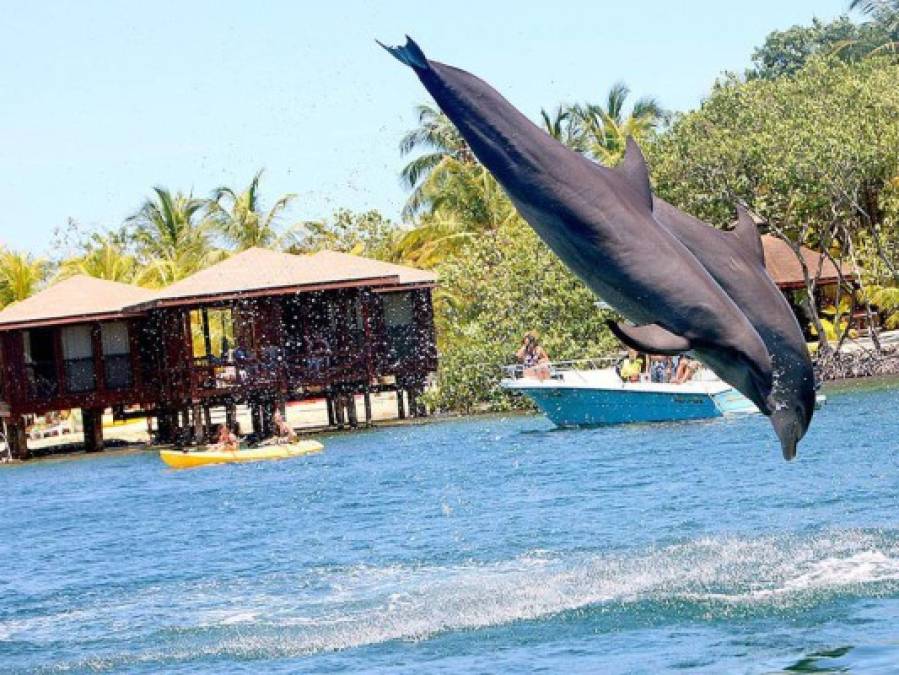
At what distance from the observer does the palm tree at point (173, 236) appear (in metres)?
65.2

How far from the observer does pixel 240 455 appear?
40.3m

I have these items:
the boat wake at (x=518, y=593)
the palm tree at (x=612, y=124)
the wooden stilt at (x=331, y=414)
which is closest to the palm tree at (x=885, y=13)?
the palm tree at (x=612, y=124)

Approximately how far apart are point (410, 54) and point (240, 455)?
3266 cm

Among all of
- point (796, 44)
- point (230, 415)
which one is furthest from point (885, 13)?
point (230, 415)

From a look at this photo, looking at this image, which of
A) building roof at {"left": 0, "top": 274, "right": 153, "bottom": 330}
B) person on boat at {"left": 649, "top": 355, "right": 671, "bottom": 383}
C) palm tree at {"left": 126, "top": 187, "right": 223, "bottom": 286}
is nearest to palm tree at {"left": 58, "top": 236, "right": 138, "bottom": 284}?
palm tree at {"left": 126, "top": 187, "right": 223, "bottom": 286}

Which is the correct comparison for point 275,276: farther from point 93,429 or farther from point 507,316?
point 93,429

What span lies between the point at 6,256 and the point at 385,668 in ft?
174

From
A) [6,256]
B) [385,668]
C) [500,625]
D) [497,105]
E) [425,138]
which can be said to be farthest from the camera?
[425,138]

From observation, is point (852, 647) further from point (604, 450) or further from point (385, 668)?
point (604, 450)

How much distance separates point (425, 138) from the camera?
233ft

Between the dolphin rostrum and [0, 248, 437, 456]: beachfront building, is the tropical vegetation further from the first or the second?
the dolphin rostrum

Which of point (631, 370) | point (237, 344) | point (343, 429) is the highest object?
point (237, 344)

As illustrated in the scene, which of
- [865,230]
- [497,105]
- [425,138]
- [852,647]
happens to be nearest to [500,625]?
[852,647]

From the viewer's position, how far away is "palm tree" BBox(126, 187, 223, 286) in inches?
2569
